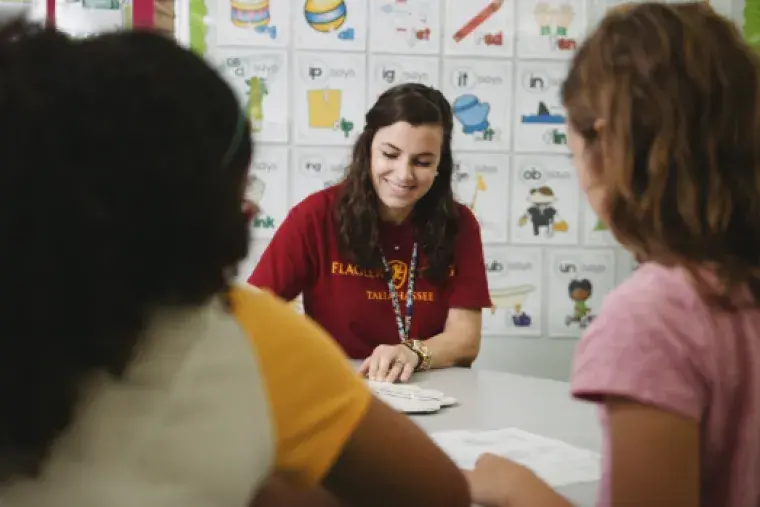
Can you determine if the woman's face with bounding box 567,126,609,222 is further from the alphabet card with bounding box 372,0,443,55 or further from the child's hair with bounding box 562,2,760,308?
the alphabet card with bounding box 372,0,443,55

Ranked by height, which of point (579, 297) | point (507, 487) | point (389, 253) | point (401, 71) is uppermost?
point (401, 71)

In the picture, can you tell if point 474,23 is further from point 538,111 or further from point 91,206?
point 91,206

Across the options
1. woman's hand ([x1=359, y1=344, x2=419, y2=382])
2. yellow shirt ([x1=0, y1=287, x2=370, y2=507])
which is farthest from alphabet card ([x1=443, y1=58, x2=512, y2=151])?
yellow shirt ([x1=0, y1=287, x2=370, y2=507])

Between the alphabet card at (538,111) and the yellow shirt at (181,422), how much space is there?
2429 mm

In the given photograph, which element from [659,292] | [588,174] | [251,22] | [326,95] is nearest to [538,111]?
[326,95]

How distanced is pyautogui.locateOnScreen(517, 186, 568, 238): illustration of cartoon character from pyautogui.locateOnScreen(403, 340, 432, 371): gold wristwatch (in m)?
1.19

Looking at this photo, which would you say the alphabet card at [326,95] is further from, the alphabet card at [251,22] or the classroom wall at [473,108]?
the alphabet card at [251,22]

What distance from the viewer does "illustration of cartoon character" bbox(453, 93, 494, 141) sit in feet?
9.49

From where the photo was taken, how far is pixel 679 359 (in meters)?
0.70

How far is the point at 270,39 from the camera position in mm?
2836

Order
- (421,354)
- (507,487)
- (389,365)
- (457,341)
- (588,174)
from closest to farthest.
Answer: (588,174) < (507,487) < (389,365) < (421,354) < (457,341)

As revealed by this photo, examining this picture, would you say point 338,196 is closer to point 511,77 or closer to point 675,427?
point 511,77

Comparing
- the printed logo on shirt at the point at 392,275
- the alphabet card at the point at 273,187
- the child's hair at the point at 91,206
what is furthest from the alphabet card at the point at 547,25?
the child's hair at the point at 91,206

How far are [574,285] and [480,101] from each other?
29.5 inches
